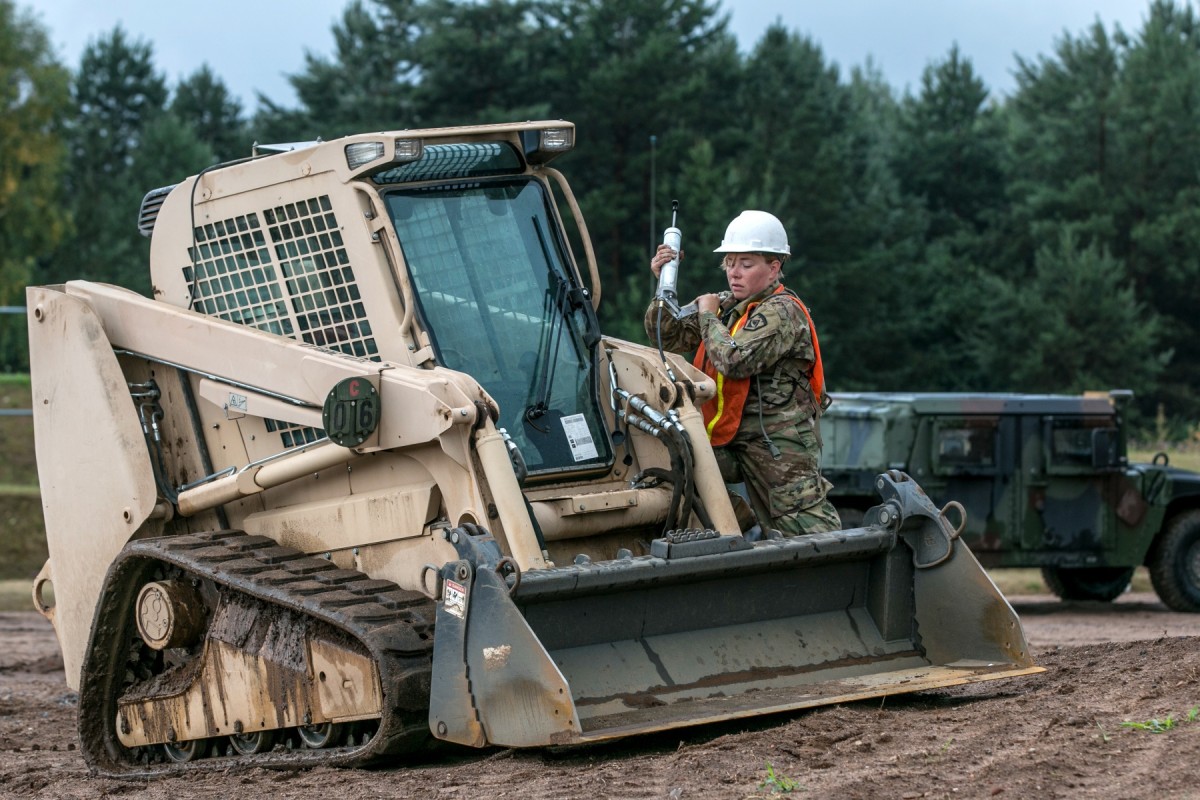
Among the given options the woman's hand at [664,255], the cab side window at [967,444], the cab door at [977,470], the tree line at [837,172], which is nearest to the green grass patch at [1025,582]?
the cab door at [977,470]

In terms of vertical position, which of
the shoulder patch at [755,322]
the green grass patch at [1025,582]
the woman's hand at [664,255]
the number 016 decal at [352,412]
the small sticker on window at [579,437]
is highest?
the woman's hand at [664,255]

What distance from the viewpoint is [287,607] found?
695cm

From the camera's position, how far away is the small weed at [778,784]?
5598mm

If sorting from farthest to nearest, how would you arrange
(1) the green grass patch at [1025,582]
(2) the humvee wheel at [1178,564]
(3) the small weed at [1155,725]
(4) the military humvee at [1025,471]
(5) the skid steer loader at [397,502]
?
(1) the green grass patch at [1025,582], (2) the humvee wheel at [1178,564], (4) the military humvee at [1025,471], (5) the skid steer loader at [397,502], (3) the small weed at [1155,725]

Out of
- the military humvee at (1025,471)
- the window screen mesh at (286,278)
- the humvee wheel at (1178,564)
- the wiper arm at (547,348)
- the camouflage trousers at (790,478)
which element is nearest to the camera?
the window screen mesh at (286,278)

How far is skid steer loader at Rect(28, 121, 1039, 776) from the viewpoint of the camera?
6.78 meters

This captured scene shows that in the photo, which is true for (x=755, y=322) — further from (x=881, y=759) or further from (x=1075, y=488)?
(x=1075, y=488)

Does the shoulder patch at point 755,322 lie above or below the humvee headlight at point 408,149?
below

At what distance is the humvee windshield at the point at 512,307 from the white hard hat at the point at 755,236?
2.52ft

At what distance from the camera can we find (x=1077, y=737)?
20.0 ft

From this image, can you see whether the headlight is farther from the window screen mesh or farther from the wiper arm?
the window screen mesh

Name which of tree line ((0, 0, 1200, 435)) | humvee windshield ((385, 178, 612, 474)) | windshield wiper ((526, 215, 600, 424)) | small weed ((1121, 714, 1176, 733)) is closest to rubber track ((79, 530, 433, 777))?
humvee windshield ((385, 178, 612, 474))

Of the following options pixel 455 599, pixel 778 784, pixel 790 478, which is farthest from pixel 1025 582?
pixel 778 784

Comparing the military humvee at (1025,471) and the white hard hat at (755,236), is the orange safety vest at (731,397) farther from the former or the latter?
the military humvee at (1025,471)
